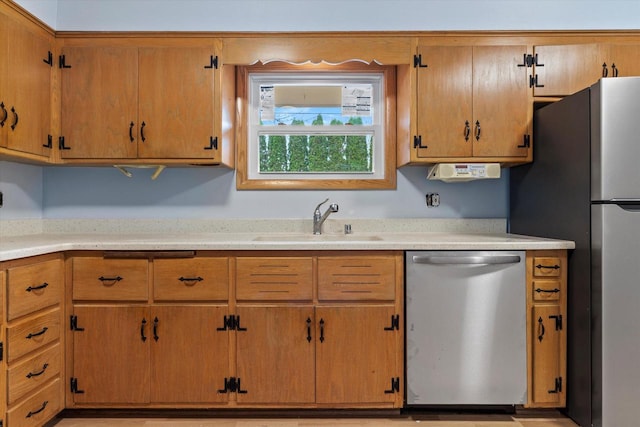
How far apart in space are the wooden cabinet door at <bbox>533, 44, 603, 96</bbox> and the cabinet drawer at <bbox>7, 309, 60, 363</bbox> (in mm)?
2847

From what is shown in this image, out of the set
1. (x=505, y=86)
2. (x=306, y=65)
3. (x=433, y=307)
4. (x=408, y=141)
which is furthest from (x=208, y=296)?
(x=505, y=86)

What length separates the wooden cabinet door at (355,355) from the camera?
2166mm

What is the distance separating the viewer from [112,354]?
84.9 inches

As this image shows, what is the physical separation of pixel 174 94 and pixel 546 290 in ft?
7.52

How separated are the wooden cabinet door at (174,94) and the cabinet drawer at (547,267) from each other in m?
1.92

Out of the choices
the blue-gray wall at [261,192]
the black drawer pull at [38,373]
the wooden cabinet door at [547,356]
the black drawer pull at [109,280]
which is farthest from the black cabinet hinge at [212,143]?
the wooden cabinet door at [547,356]

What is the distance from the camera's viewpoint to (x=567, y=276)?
219 centimetres

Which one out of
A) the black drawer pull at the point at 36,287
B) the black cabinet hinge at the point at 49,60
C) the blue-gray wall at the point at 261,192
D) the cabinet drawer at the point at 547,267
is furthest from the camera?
the blue-gray wall at the point at 261,192

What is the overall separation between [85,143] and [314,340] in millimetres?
1725

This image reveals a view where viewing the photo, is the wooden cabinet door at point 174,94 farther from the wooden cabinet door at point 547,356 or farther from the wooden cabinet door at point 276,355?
the wooden cabinet door at point 547,356

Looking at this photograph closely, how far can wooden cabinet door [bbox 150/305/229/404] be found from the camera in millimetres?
2156

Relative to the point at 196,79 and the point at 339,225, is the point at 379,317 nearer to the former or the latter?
the point at 339,225

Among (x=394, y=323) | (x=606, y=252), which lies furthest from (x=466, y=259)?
(x=606, y=252)

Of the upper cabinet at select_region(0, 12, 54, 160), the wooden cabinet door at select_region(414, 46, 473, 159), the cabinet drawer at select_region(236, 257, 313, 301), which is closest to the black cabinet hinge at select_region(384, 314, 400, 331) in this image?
the cabinet drawer at select_region(236, 257, 313, 301)
